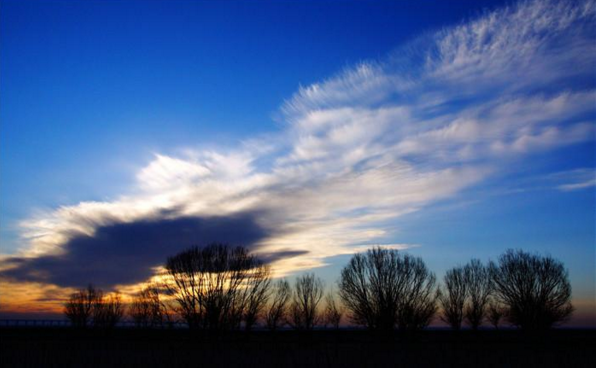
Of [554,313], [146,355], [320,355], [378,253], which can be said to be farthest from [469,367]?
[554,313]

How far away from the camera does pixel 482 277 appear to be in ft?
218

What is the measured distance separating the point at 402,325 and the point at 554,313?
71.8 ft

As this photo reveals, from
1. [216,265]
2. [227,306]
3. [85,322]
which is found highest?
[216,265]

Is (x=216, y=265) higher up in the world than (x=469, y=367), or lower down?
higher up

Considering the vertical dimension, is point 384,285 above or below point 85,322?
above

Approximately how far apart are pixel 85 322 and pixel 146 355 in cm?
7327

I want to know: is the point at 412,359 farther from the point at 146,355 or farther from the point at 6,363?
the point at 6,363

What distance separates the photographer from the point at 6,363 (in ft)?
51.8

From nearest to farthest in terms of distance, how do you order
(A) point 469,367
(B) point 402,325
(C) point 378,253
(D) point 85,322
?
(A) point 469,367 → (B) point 402,325 → (C) point 378,253 → (D) point 85,322

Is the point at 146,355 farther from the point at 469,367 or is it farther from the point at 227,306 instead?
the point at 227,306

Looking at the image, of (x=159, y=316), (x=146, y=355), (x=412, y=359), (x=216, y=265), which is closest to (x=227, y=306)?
(x=216, y=265)

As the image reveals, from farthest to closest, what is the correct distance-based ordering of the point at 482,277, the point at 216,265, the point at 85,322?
the point at 85,322 < the point at 482,277 < the point at 216,265

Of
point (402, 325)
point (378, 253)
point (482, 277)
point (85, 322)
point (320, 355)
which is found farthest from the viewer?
point (85, 322)

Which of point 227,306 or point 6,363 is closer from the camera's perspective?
point 6,363
